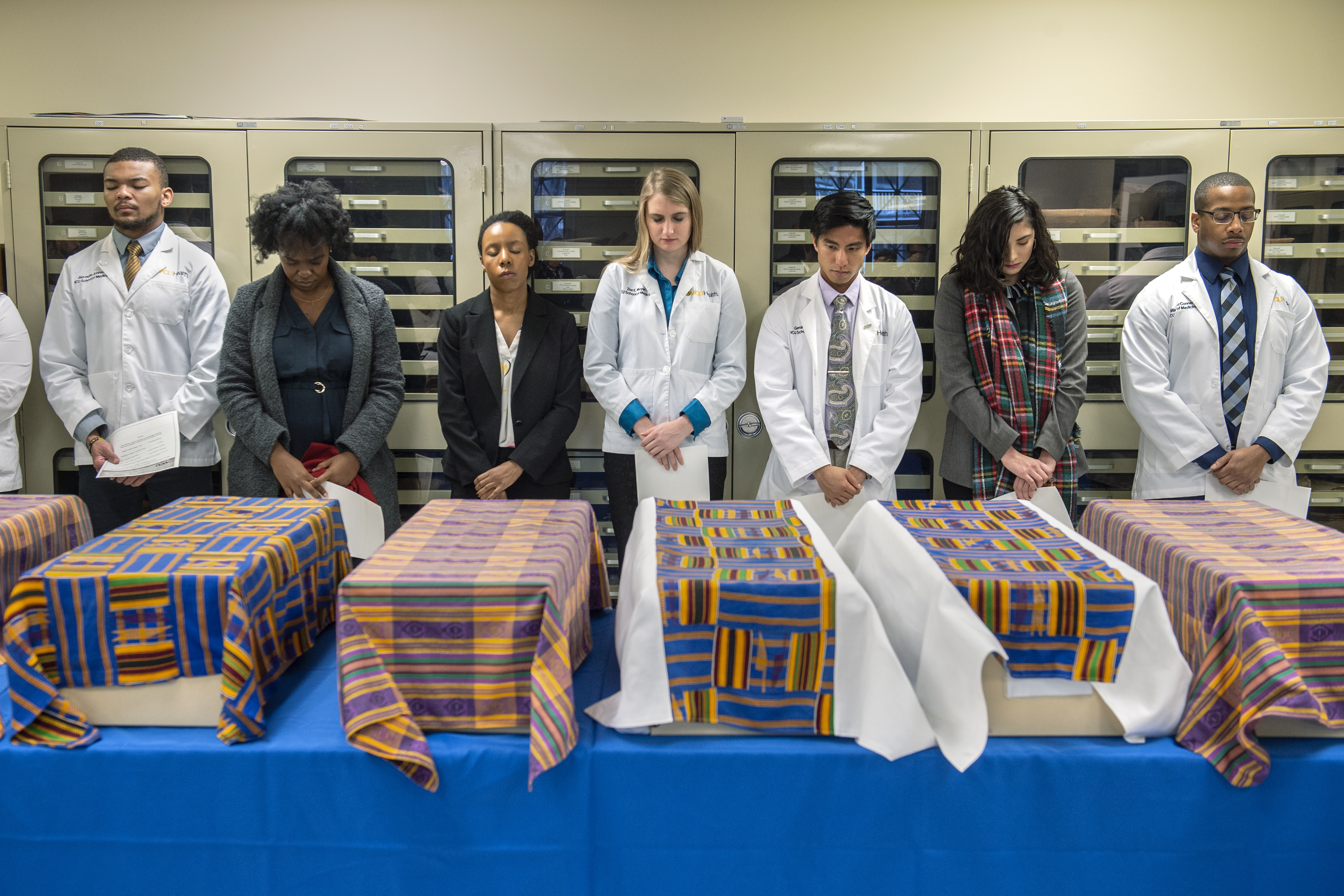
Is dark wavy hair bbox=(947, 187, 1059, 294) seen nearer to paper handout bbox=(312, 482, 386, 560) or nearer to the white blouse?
the white blouse

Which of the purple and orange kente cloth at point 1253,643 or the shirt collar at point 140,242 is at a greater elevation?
the shirt collar at point 140,242

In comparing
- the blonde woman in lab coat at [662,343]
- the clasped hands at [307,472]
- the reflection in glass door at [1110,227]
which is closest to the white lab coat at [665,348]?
the blonde woman in lab coat at [662,343]

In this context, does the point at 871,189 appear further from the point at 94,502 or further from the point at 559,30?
the point at 94,502

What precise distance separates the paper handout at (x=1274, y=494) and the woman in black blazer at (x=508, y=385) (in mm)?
2217

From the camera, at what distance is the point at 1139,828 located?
4.76ft

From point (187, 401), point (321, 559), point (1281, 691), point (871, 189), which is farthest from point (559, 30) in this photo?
point (1281, 691)

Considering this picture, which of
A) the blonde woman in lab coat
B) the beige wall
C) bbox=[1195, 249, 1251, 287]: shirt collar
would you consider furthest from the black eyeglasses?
the blonde woman in lab coat

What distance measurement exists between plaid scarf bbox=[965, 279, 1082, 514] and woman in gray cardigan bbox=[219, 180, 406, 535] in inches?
78.4

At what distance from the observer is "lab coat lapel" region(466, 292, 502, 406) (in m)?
3.26

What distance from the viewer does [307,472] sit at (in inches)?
115

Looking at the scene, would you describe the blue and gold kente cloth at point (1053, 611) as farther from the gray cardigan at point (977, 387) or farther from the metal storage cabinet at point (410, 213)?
the metal storage cabinet at point (410, 213)

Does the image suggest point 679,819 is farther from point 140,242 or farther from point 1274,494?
point 140,242

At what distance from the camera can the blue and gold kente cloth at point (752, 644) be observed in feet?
4.68

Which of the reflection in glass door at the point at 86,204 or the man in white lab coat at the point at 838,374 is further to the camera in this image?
the reflection in glass door at the point at 86,204
